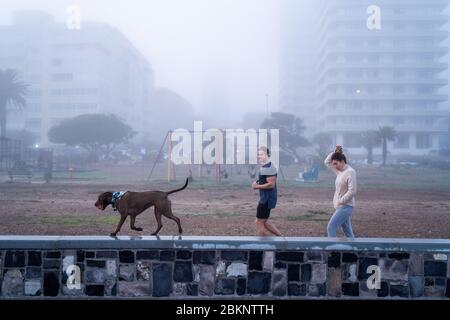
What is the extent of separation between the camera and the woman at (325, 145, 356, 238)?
6266 mm

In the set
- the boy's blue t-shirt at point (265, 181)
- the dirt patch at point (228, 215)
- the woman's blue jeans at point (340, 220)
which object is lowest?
the dirt patch at point (228, 215)

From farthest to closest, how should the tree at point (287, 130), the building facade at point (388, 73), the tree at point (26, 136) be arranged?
the building facade at point (388, 73) < the tree at point (26, 136) < the tree at point (287, 130)

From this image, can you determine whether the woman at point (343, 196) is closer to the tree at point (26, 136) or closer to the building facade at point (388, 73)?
the tree at point (26, 136)

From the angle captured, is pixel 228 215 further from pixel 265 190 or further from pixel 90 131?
pixel 90 131

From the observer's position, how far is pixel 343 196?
6297 millimetres

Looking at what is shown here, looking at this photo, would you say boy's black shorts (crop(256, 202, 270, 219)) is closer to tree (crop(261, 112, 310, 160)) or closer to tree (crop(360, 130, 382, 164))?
tree (crop(261, 112, 310, 160))

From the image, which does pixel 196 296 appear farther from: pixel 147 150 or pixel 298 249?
pixel 147 150

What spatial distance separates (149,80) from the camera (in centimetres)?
8481

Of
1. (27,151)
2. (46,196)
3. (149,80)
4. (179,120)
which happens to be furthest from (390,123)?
(46,196)

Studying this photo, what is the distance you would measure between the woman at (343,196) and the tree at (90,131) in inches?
1883

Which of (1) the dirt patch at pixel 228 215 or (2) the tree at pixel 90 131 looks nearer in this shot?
(1) the dirt patch at pixel 228 215

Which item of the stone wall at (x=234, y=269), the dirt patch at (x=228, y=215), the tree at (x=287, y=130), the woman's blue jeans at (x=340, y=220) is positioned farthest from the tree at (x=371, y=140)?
the stone wall at (x=234, y=269)

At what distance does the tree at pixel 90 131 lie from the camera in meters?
52.6

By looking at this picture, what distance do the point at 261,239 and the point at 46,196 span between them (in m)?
14.6
